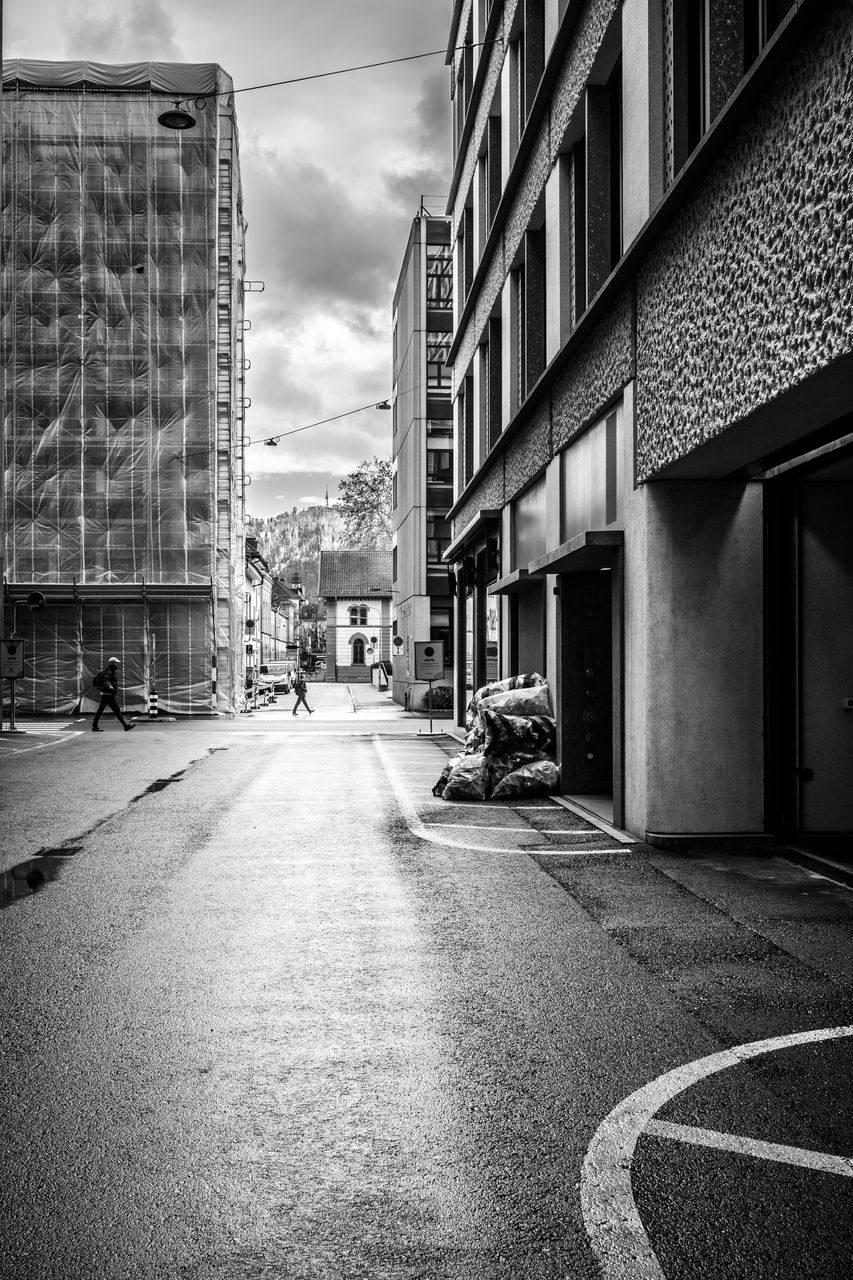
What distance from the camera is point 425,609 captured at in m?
44.2

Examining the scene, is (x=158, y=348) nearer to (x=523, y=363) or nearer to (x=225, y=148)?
(x=225, y=148)

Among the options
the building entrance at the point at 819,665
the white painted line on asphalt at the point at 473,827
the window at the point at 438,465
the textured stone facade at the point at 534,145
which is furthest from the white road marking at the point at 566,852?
the window at the point at 438,465

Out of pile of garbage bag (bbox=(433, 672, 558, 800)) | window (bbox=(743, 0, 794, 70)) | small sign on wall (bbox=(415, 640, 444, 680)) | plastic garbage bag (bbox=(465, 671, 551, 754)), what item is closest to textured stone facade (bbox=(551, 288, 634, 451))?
window (bbox=(743, 0, 794, 70))

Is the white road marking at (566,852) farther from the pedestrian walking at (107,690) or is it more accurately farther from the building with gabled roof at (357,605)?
the building with gabled roof at (357,605)

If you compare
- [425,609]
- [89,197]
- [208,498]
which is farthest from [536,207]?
[425,609]

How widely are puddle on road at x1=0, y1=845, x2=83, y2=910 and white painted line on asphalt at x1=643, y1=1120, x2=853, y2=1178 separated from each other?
467cm

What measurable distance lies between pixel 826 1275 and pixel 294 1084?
1.91 metres

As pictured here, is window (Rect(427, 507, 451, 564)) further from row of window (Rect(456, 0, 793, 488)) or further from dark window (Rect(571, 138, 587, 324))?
dark window (Rect(571, 138, 587, 324))

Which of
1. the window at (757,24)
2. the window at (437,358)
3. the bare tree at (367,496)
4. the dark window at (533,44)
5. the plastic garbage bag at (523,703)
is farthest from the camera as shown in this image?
the bare tree at (367,496)

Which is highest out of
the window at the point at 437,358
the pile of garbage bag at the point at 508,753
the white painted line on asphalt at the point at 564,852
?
the window at the point at 437,358

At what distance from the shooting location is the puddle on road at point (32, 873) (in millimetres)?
6941

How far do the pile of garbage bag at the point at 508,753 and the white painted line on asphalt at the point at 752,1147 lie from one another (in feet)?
26.9

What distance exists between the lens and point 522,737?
12.1 metres

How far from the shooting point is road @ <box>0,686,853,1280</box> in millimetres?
2750
